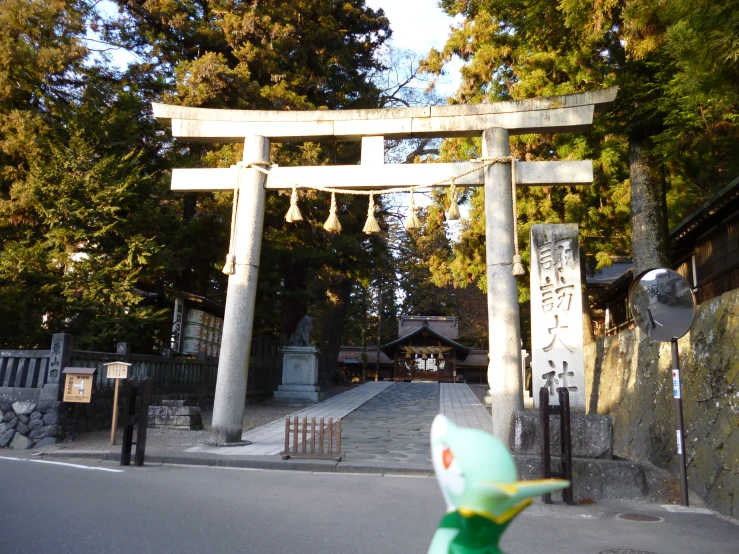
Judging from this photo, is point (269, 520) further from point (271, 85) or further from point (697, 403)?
point (271, 85)

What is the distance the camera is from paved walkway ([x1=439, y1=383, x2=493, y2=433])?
1361cm

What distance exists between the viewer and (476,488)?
1657 millimetres

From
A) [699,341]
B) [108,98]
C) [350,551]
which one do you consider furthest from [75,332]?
[699,341]

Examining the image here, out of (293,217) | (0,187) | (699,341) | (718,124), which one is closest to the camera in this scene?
(699,341)

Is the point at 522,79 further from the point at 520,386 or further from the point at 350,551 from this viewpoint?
the point at 350,551

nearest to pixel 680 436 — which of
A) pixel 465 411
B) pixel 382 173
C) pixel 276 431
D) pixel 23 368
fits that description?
pixel 382 173

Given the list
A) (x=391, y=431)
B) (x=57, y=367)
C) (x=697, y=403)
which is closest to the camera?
(x=697, y=403)

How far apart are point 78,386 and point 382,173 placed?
6283mm

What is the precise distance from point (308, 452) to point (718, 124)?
8.25m

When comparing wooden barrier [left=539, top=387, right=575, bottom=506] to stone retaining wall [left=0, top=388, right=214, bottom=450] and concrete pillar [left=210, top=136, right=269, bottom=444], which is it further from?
stone retaining wall [left=0, top=388, right=214, bottom=450]

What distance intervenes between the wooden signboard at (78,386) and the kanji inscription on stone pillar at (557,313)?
23.9ft

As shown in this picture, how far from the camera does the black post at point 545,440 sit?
6.39 m

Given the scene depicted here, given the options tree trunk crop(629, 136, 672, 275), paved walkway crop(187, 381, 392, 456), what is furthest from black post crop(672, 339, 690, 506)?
paved walkway crop(187, 381, 392, 456)

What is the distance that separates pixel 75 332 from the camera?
13.3m
